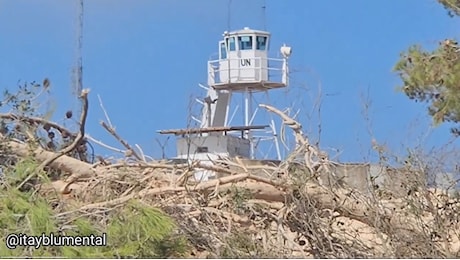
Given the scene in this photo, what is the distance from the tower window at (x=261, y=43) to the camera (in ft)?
63.6

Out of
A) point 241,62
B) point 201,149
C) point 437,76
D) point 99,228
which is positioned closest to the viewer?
point 99,228

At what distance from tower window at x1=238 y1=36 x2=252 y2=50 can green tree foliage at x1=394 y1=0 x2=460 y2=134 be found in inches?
450

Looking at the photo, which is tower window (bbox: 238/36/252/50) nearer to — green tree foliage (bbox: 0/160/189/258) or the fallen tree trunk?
the fallen tree trunk

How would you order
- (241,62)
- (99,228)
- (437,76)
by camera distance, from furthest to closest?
(241,62) < (437,76) < (99,228)

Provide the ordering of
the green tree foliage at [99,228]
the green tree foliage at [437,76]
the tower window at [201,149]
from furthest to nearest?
the green tree foliage at [437,76]
the tower window at [201,149]
the green tree foliage at [99,228]

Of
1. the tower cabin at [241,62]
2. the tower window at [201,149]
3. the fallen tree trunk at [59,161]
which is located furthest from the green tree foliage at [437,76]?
the tower cabin at [241,62]

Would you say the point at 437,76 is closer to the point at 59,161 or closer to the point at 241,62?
the point at 59,161

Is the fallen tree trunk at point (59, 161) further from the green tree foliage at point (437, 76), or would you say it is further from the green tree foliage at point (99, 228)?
the green tree foliage at point (437, 76)

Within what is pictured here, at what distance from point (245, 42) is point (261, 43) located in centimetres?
40

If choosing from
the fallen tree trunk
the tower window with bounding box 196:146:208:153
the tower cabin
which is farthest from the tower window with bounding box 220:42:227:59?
the fallen tree trunk

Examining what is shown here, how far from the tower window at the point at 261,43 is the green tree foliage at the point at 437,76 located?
37.5 feet

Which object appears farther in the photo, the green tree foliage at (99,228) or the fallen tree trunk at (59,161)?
the fallen tree trunk at (59,161)

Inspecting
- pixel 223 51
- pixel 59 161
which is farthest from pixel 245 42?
pixel 59 161

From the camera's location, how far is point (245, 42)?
63.5 feet
